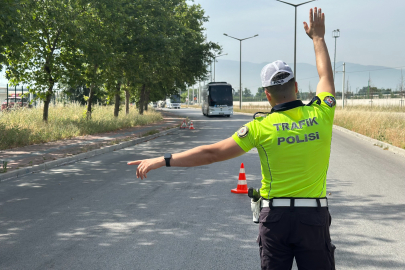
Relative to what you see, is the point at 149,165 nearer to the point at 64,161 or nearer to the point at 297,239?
the point at 297,239

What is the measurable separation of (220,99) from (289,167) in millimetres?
44696

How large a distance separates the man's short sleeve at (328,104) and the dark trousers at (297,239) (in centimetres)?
57

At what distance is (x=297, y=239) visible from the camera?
2.46 metres

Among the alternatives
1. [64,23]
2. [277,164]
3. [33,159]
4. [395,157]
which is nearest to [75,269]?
[277,164]

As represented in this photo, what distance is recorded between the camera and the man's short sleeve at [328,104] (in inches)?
103

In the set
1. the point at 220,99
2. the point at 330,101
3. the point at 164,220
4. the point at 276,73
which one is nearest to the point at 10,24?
the point at 164,220

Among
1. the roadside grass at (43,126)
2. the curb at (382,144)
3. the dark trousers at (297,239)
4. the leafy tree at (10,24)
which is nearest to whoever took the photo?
the dark trousers at (297,239)

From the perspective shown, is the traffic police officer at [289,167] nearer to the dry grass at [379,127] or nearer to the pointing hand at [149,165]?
the pointing hand at [149,165]

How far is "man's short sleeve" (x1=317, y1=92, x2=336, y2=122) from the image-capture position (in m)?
2.61

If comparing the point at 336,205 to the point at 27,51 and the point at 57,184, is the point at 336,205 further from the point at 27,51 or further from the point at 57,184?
the point at 27,51

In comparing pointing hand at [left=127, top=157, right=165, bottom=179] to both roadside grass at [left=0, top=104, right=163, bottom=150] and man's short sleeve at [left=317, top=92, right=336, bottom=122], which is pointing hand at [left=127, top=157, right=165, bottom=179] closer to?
man's short sleeve at [left=317, top=92, right=336, bottom=122]

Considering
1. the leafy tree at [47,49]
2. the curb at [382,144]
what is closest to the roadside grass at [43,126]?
the leafy tree at [47,49]

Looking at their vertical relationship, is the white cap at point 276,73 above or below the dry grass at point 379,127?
above

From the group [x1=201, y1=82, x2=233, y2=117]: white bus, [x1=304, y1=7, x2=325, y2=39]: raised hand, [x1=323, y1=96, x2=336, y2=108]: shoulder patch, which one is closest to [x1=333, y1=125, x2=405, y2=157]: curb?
[x1=304, y1=7, x2=325, y2=39]: raised hand
